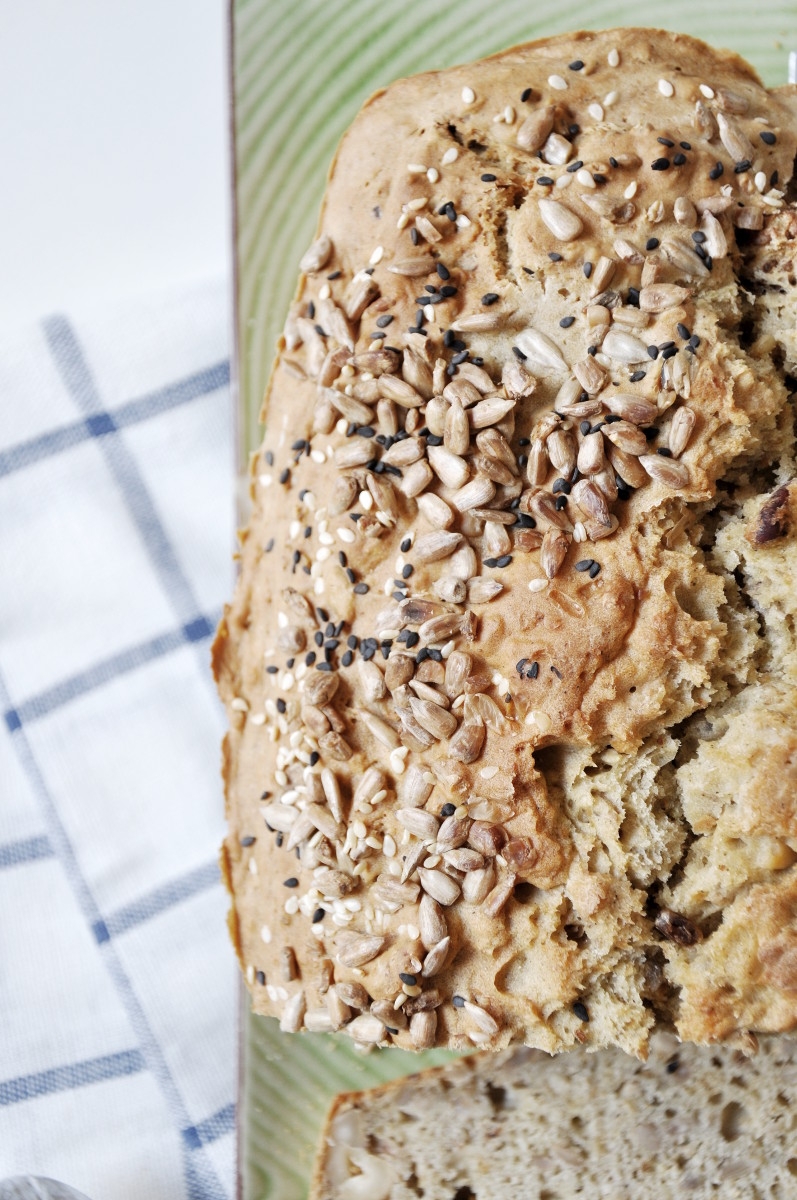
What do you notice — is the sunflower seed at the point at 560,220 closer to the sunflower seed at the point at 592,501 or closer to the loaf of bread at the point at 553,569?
the loaf of bread at the point at 553,569

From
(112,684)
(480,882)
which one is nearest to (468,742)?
(480,882)

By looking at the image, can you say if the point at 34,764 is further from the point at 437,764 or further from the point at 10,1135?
the point at 437,764

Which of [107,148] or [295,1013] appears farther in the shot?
[107,148]

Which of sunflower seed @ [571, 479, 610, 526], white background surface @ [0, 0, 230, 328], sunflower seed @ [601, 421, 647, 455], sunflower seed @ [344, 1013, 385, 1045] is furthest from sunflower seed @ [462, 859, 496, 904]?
white background surface @ [0, 0, 230, 328]

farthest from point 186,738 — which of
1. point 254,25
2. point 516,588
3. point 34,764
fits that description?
point 254,25

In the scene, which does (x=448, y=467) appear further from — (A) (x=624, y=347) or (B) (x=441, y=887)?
(B) (x=441, y=887)

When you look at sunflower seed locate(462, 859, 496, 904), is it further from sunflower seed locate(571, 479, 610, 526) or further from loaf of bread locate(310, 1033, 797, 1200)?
loaf of bread locate(310, 1033, 797, 1200)
